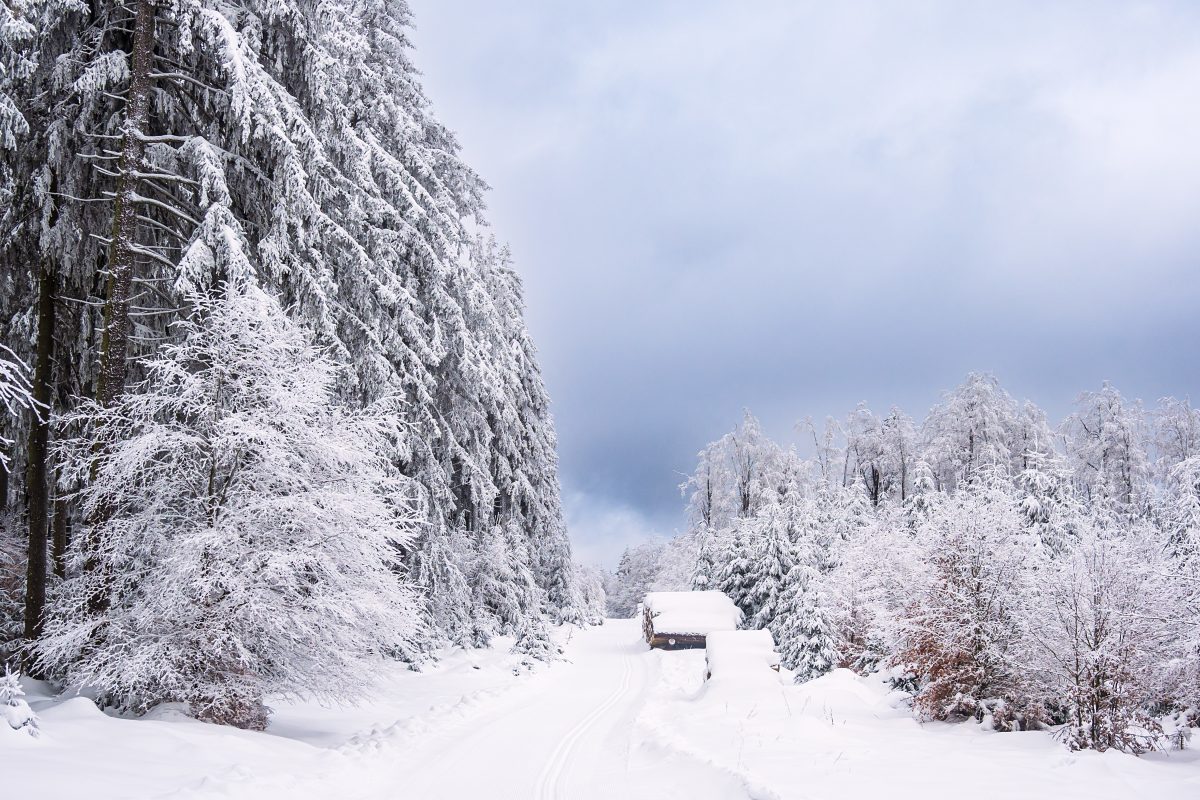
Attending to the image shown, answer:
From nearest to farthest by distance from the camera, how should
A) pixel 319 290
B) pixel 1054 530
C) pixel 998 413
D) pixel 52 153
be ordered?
pixel 52 153, pixel 319 290, pixel 1054 530, pixel 998 413

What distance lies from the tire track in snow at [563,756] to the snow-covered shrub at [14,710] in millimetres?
5058

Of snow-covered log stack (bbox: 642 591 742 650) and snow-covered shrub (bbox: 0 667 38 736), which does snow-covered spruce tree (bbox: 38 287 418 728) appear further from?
snow-covered log stack (bbox: 642 591 742 650)

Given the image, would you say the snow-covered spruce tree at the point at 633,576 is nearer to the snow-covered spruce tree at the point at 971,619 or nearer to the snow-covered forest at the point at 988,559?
the snow-covered forest at the point at 988,559

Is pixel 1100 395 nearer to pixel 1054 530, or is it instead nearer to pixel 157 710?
pixel 1054 530

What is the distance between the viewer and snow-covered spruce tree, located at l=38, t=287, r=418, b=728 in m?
8.41

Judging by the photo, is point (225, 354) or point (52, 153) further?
point (52, 153)

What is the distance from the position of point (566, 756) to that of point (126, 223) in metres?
10.2

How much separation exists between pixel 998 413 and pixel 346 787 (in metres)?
44.3

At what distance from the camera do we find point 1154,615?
1009 centimetres

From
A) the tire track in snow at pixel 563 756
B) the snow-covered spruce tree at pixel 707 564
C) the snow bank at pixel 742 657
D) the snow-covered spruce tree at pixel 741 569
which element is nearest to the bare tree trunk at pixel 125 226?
the tire track in snow at pixel 563 756

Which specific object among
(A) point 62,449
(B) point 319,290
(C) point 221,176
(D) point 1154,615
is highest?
(C) point 221,176

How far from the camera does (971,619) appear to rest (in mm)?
11984

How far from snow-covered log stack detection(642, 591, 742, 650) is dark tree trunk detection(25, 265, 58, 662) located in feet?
78.2

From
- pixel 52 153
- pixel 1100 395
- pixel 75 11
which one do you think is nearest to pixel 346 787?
pixel 52 153
